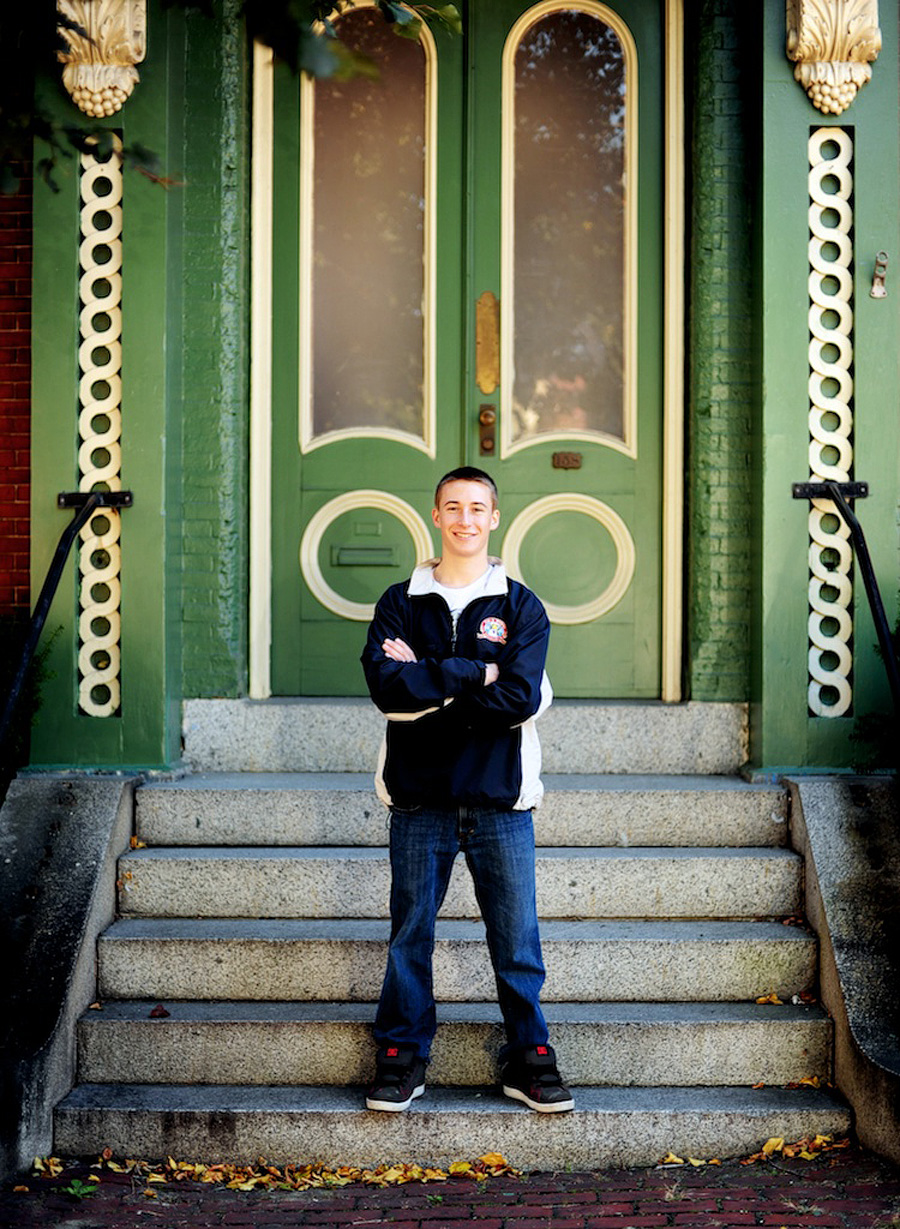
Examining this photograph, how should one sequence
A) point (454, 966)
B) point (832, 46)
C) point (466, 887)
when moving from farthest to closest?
point (832, 46), point (466, 887), point (454, 966)

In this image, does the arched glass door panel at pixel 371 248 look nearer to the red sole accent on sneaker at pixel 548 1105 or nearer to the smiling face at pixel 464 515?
the smiling face at pixel 464 515

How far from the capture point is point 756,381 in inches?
221

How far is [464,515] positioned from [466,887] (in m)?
1.61

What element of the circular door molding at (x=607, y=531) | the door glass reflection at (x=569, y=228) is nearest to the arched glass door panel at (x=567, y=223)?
the door glass reflection at (x=569, y=228)

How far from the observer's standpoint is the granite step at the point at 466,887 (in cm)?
493

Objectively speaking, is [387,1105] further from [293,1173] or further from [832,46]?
[832,46]

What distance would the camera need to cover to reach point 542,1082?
162 inches

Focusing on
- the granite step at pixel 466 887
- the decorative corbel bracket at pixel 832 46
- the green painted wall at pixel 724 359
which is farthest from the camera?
the green painted wall at pixel 724 359

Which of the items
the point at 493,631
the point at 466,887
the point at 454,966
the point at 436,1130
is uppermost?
the point at 493,631

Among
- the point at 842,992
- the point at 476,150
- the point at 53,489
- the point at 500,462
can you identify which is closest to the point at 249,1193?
the point at 842,992

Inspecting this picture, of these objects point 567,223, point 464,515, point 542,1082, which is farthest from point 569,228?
point 542,1082

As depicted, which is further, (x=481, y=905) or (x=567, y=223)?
(x=567, y=223)

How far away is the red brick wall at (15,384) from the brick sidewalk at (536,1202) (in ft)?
9.21

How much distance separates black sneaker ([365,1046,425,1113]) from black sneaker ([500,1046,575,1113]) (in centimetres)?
36
